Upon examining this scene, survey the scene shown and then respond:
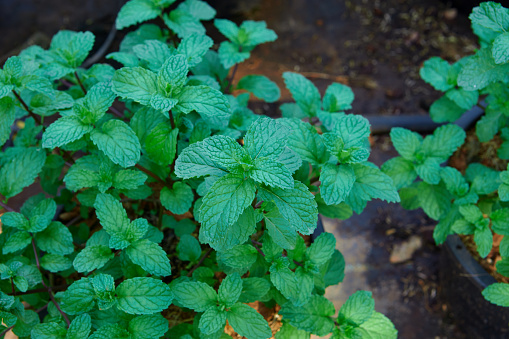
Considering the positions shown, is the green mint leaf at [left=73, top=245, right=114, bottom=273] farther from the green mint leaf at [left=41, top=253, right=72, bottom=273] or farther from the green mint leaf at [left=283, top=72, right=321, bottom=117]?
the green mint leaf at [left=283, top=72, right=321, bottom=117]

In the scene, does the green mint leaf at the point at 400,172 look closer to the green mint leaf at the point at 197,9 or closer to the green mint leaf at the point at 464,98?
the green mint leaf at the point at 464,98

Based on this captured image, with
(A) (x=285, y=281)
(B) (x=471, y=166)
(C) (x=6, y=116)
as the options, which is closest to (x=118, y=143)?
(C) (x=6, y=116)

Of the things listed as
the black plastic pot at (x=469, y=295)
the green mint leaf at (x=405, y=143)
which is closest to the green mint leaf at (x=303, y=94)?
the green mint leaf at (x=405, y=143)

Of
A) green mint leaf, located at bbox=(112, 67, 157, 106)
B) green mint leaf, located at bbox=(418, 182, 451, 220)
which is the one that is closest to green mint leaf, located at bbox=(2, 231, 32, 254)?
green mint leaf, located at bbox=(112, 67, 157, 106)

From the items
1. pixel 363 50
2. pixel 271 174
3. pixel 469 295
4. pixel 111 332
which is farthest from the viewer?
pixel 363 50

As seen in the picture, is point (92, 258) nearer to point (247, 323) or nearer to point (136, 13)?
point (247, 323)

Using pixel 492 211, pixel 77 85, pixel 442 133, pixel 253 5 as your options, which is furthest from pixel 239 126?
pixel 253 5

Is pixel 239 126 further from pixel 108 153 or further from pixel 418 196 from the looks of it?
pixel 418 196
